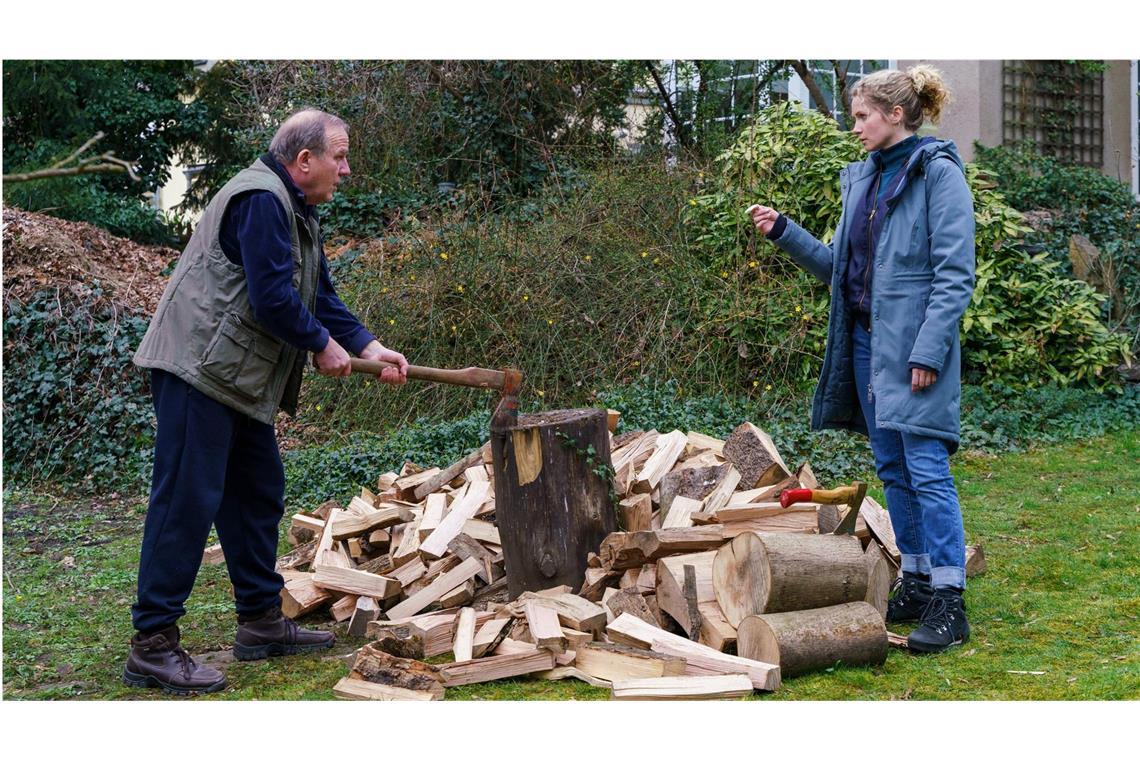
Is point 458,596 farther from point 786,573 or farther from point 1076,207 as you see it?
point 1076,207

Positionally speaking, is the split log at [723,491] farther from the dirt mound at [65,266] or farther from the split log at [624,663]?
the dirt mound at [65,266]

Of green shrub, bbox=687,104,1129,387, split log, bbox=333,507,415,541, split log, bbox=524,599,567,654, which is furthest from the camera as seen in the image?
green shrub, bbox=687,104,1129,387

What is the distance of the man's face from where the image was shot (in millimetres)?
3748

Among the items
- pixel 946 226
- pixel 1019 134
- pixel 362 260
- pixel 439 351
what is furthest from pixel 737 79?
pixel 946 226

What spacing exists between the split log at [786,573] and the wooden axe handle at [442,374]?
3.73 feet

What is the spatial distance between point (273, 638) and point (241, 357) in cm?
115

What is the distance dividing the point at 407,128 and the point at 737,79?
391 cm

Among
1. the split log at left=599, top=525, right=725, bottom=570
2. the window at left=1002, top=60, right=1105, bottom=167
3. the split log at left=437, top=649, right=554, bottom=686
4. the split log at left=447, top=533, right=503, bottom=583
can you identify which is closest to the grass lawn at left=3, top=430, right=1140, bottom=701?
the split log at left=437, top=649, right=554, bottom=686

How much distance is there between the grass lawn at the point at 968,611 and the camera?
11.2ft

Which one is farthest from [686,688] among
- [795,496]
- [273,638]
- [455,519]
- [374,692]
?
[455,519]

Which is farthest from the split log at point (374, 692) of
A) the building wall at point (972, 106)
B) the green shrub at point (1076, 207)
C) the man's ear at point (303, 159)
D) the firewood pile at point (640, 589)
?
the building wall at point (972, 106)

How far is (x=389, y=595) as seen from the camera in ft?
14.8

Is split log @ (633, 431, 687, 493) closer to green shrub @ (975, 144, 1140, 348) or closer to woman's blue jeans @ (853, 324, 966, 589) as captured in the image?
woman's blue jeans @ (853, 324, 966, 589)

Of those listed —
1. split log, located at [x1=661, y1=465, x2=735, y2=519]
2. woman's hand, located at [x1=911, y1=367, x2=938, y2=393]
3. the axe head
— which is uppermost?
woman's hand, located at [x1=911, y1=367, x2=938, y2=393]
